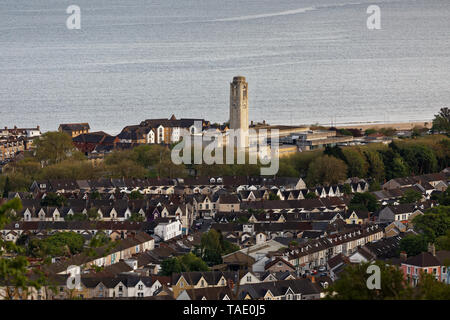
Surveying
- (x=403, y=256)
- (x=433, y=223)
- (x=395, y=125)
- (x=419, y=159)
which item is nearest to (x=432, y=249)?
(x=403, y=256)

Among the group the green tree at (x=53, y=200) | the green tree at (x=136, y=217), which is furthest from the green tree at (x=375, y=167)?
the green tree at (x=53, y=200)

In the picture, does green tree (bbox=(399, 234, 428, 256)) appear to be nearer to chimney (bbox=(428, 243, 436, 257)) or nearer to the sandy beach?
chimney (bbox=(428, 243, 436, 257))

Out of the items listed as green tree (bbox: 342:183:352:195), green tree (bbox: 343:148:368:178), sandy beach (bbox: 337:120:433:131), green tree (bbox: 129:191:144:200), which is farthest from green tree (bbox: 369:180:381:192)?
sandy beach (bbox: 337:120:433:131)

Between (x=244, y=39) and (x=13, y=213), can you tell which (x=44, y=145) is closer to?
(x=13, y=213)
